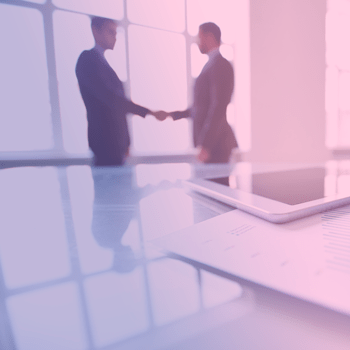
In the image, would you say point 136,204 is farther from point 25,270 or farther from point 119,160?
point 119,160

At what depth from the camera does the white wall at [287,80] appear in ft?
8.40

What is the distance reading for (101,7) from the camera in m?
2.31

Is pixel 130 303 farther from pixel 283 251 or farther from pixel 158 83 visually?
pixel 158 83

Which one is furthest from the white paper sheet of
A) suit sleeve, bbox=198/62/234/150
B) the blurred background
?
the blurred background

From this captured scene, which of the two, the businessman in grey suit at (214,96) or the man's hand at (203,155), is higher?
the businessman in grey suit at (214,96)

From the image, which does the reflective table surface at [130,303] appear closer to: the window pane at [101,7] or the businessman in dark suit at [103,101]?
the businessman in dark suit at [103,101]

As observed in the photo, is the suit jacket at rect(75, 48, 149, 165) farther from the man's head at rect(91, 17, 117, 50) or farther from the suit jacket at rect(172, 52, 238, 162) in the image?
the suit jacket at rect(172, 52, 238, 162)

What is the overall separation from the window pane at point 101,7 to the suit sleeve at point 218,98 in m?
1.30

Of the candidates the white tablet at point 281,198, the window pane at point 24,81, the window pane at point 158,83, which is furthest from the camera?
the window pane at point 158,83

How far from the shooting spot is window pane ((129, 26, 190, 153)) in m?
2.43

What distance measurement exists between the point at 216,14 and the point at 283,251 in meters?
3.24

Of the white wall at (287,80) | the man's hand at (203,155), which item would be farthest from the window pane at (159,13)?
the man's hand at (203,155)

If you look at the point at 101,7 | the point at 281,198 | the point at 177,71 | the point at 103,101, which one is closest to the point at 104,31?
the point at 103,101

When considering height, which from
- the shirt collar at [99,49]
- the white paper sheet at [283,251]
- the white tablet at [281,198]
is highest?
the shirt collar at [99,49]
